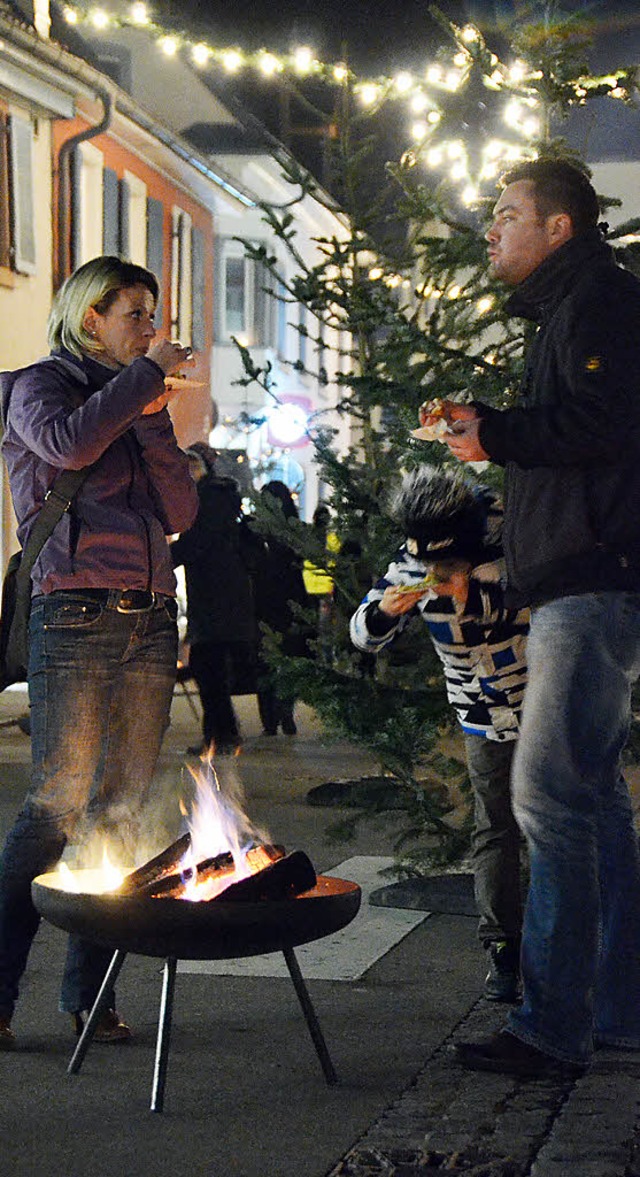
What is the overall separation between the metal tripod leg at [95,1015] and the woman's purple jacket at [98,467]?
0.95m

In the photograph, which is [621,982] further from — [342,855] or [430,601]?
[342,855]

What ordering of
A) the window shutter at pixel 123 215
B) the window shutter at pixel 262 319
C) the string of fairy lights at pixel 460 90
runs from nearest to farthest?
the string of fairy lights at pixel 460 90 → the window shutter at pixel 123 215 → the window shutter at pixel 262 319

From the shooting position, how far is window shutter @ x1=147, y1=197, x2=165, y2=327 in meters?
31.2

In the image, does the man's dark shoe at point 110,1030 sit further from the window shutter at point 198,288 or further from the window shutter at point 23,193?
the window shutter at point 198,288

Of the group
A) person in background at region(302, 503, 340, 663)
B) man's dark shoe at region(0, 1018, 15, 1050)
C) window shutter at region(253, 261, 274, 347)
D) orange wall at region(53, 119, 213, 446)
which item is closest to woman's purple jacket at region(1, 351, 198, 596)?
man's dark shoe at region(0, 1018, 15, 1050)

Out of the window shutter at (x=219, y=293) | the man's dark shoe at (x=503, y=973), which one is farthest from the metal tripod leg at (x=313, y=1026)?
the window shutter at (x=219, y=293)

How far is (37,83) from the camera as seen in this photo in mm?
23391

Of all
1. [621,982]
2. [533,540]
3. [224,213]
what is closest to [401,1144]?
[621,982]

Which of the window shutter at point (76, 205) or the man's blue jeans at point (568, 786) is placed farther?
the window shutter at point (76, 205)

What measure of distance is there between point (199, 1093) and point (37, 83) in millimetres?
20170

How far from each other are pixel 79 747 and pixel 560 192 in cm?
183

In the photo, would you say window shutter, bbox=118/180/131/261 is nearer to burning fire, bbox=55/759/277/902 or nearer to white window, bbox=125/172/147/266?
white window, bbox=125/172/147/266

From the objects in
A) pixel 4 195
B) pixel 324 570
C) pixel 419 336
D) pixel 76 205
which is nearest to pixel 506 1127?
pixel 419 336

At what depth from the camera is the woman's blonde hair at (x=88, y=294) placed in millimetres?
5285
